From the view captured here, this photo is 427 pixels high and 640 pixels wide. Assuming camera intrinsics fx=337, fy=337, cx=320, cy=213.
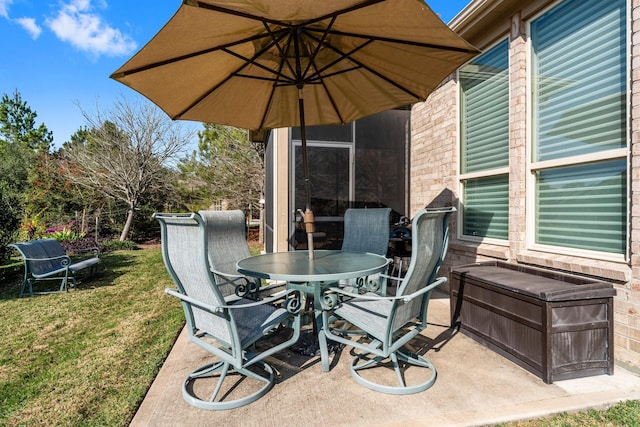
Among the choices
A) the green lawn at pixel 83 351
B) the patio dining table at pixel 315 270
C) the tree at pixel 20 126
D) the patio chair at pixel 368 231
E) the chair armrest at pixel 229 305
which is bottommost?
the green lawn at pixel 83 351

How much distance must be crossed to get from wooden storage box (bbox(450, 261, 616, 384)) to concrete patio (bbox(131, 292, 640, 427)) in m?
0.10

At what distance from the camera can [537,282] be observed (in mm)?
2688

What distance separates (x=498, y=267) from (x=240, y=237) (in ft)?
8.84

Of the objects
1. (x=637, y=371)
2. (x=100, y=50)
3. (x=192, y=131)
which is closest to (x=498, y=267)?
(x=637, y=371)

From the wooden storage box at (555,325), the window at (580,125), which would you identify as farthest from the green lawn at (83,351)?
the window at (580,125)

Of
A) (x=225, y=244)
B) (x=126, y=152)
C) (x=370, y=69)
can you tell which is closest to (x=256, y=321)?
(x=225, y=244)

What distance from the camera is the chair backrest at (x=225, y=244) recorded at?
3.24 metres

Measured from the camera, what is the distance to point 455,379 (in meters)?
2.36

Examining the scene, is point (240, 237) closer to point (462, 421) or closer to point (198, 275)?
point (198, 275)

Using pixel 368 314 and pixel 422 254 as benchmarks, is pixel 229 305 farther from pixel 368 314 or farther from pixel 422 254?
pixel 422 254

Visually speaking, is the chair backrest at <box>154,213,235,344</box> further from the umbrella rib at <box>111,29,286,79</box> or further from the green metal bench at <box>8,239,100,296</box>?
the green metal bench at <box>8,239,100,296</box>

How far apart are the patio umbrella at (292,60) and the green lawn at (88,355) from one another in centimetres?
170

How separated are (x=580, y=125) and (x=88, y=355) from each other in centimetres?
475

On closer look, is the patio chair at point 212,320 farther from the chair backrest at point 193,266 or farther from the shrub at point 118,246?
the shrub at point 118,246
